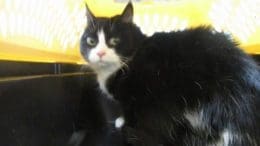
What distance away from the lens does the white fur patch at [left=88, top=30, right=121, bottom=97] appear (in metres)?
1.07

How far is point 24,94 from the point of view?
85 cm

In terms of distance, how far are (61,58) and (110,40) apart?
0.19 meters

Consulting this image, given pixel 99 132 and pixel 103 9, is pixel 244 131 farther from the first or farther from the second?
pixel 103 9

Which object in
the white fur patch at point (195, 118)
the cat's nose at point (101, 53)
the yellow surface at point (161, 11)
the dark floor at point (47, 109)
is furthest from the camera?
the yellow surface at point (161, 11)

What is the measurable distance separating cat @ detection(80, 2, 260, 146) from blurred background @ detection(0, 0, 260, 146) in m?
0.18

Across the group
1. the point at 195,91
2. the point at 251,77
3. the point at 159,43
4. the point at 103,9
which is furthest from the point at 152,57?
the point at 103,9

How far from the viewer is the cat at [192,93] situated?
0.87 meters

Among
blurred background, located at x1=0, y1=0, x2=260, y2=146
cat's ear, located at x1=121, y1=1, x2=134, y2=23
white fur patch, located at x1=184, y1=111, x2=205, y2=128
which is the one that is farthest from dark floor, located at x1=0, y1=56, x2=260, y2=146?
white fur patch, located at x1=184, y1=111, x2=205, y2=128

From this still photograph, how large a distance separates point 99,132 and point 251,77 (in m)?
0.51

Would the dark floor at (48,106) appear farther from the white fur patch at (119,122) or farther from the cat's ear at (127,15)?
the cat's ear at (127,15)

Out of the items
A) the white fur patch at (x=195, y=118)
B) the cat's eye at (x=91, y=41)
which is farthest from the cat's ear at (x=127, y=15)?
the white fur patch at (x=195, y=118)

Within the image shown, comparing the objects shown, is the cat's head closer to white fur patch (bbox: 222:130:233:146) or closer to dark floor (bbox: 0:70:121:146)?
dark floor (bbox: 0:70:121:146)

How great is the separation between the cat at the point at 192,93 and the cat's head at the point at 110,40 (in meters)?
0.08

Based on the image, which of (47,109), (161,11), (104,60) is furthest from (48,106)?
(161,11)
